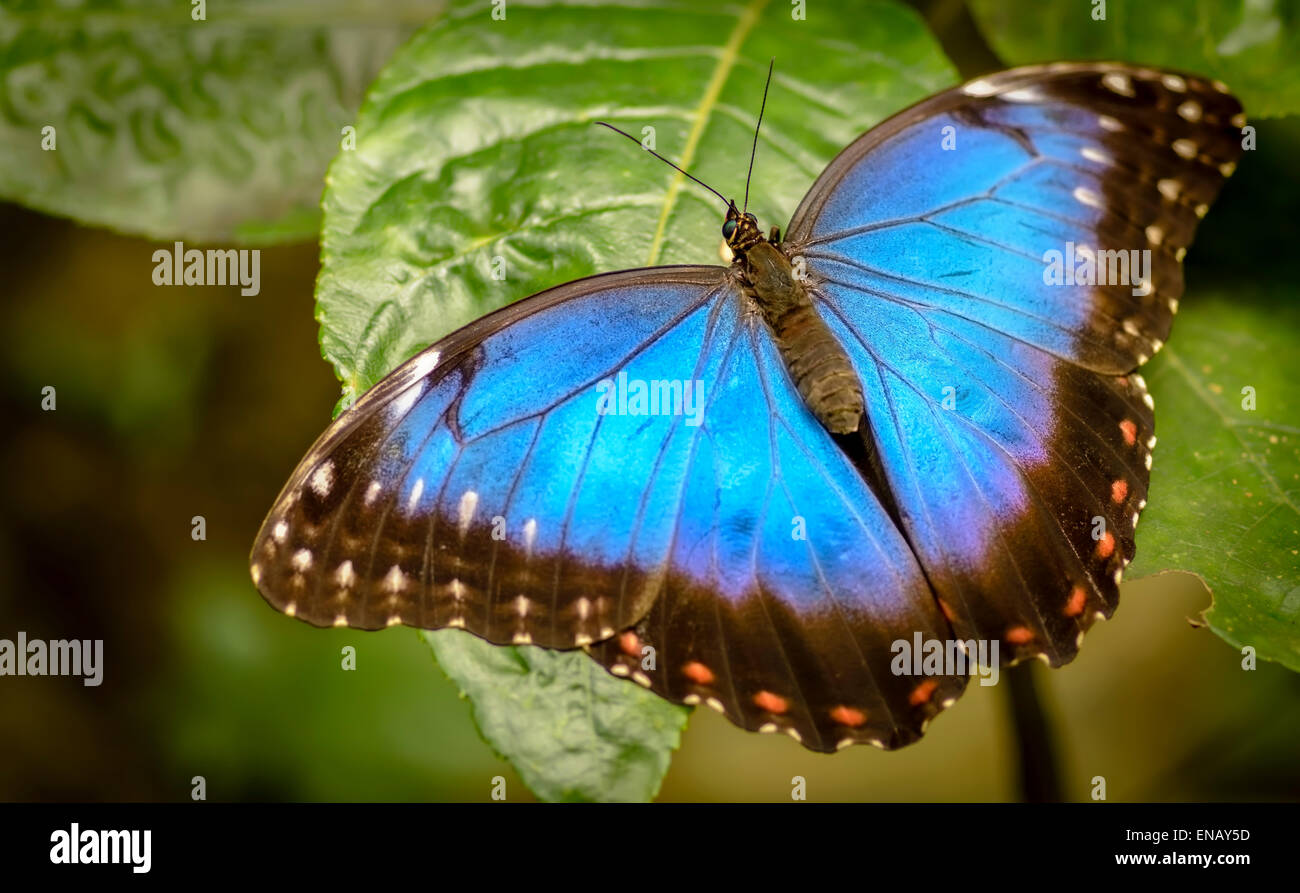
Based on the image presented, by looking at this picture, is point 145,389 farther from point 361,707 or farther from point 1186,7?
point 1186,7

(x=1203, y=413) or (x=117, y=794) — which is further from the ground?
(x=1203, y=413)

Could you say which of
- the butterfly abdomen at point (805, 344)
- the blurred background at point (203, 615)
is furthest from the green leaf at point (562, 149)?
the blurred background at point (203, 615)

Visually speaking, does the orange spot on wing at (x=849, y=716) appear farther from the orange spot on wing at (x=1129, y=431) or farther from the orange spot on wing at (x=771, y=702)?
the orange spot on wing at (x=1129, y=431)

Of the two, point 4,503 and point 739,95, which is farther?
point 4,503

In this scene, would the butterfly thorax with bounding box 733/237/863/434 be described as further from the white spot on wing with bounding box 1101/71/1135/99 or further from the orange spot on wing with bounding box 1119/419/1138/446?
Answer: the white spot on wing with bounding box 1101/71/1135/99

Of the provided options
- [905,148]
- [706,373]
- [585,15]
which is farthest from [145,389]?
[905,148]

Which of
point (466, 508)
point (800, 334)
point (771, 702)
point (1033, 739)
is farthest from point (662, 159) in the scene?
point (1033, 739)
